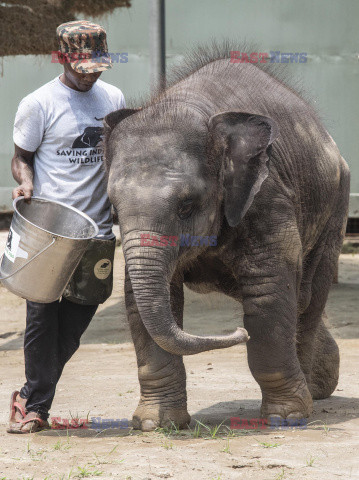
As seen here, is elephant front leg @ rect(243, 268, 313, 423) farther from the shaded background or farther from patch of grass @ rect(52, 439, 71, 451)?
the shaded background

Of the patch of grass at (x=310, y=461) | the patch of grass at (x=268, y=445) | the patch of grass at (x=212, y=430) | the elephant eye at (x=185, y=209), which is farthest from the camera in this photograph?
the patch of grass at (x=212, y=430)

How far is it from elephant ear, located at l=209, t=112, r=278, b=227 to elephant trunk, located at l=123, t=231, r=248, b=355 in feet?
1.90

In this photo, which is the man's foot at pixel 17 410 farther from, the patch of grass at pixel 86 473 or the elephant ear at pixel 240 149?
the elephant ear at pixel 240 149

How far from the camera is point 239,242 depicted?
17.3ft

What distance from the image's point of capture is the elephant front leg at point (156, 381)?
17.3 feet

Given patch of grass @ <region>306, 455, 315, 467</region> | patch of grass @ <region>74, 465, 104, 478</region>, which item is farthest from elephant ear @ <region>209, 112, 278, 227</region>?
patch of grass @ <region>74, 465, 104, 478</region>

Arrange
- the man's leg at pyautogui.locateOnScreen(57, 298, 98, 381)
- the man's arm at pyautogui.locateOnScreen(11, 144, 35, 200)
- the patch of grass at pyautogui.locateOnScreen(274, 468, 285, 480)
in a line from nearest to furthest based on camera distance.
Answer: the patch of grass at pyautogui.locateOnScreen(274, 468, 285, 480) < the man's arm at pyautogui.locateOnScreen(11, 144, 35, 200) < the man's leg at pyautogui.locateOnScreen(57, 298, 98, 381)

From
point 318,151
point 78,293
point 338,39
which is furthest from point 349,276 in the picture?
point 78,293

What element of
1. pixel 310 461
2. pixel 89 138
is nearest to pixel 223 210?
pixel 89 138

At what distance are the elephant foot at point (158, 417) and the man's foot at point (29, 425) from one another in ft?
1.91

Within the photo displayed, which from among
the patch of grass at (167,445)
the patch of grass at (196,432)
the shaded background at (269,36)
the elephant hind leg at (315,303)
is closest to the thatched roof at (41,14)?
the shaded background at (269,36)

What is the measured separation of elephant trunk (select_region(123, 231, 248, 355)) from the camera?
4613 millimetres

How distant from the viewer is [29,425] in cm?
536

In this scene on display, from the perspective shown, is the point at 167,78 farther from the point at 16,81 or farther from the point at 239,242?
the point at 16,81
